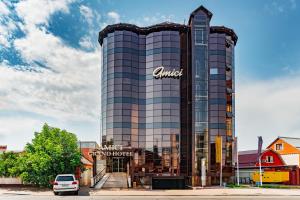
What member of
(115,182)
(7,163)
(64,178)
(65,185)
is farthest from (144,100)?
(65,185)

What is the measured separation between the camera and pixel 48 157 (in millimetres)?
36219

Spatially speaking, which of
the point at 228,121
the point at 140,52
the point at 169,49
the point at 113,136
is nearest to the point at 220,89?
the point at 228,121

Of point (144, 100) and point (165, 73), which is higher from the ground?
point (165, 73)

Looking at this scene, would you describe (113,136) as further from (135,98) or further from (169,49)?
(169,49)

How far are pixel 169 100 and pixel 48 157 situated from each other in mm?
23052

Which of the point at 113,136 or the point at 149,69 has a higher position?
the point at 149,69

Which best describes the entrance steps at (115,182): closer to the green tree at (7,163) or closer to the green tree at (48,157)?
A: the green tree at (48,157)

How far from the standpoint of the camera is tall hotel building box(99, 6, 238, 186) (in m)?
53.6

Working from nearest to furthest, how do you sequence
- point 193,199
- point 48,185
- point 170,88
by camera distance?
point 193,199, point 48,185, point 170,88

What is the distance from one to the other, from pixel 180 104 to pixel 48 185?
81.1ft

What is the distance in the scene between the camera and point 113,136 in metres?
54.7

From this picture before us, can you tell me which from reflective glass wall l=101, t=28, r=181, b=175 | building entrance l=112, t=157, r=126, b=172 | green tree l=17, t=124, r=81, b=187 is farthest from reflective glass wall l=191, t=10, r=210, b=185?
green tree l=17, t=124, r=81, b=187

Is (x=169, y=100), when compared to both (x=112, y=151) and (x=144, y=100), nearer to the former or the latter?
(x=144, y=100)

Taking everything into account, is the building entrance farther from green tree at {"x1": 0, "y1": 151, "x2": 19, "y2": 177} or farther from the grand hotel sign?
green tree at {"x1": 0, "y1": 151, "x2": 19, "y2": 177}
